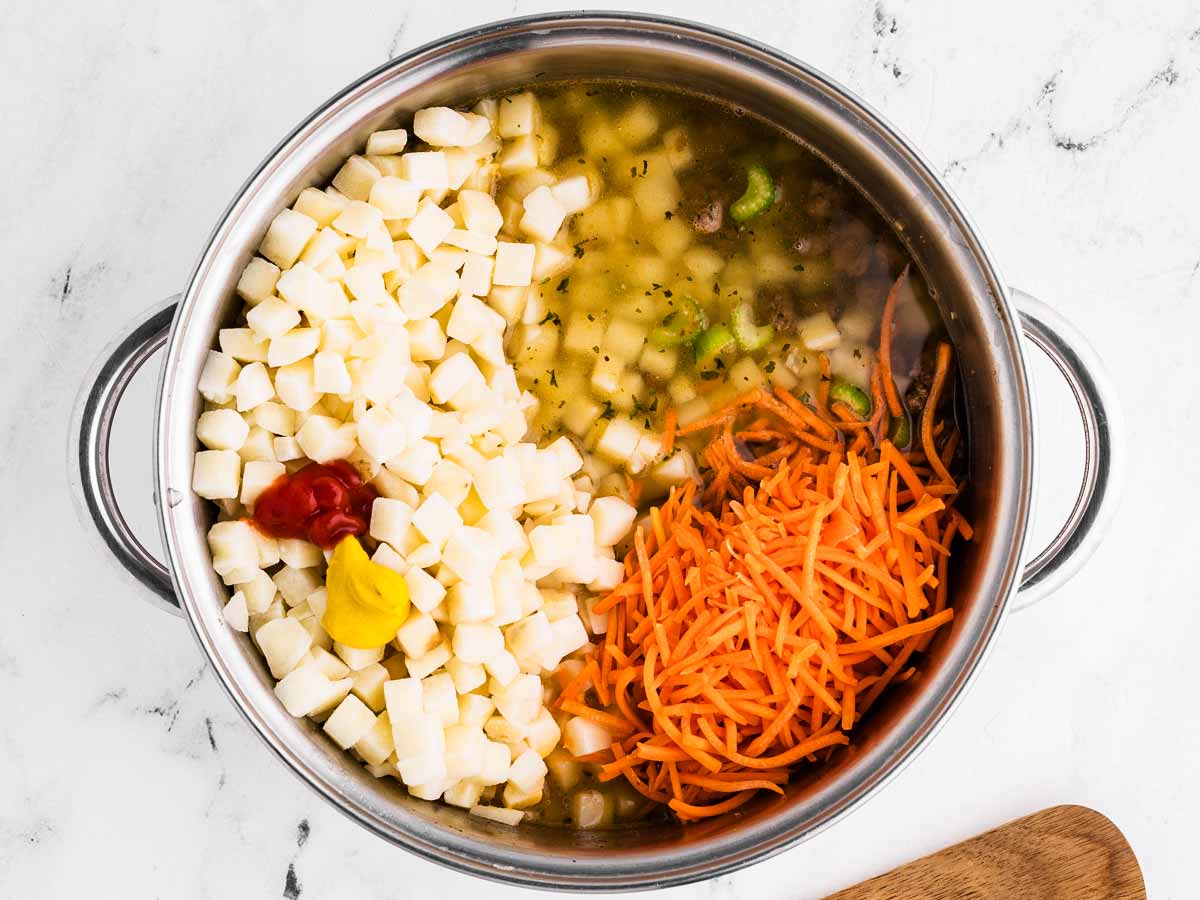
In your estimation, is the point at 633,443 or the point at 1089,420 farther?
the point at 633,443

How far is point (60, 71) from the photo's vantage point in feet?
5.88

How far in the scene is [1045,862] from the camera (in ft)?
6.07

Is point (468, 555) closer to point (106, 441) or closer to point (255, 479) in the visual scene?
point (255, 479)

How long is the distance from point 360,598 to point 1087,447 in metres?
1.10

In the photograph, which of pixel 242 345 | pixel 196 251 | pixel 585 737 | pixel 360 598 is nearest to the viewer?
pixel 360 598

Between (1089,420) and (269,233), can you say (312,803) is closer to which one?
(269,233)

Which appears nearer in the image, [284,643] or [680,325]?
[284,643]

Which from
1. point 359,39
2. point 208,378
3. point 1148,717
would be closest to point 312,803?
point 208,378

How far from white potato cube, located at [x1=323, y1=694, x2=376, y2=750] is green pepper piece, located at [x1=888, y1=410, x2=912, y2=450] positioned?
0.92 metres

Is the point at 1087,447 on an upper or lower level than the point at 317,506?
upper

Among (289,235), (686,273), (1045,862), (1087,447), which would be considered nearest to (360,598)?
(289,235)

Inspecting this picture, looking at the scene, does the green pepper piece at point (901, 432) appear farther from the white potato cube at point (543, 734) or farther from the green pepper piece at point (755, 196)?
the white potato cube at point (543, 734)

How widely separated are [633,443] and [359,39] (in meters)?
0.86

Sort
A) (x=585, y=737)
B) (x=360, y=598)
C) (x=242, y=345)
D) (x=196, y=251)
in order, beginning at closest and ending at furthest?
(x=360, y=598) < (x=242, y=345) < (x=585, y=737) < (x=196, y=251)
